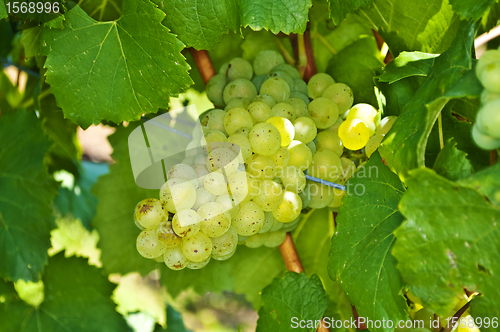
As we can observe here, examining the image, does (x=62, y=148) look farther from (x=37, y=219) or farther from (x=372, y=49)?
(x=372, y=49)

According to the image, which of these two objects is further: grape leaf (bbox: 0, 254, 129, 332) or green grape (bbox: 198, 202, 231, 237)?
grape leaf (bbox: 0, 254, 129, 332)

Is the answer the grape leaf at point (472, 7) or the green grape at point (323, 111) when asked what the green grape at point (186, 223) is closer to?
the green grape at point (323, 111)

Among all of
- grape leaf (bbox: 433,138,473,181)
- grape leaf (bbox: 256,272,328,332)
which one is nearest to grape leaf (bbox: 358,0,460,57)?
grape leaf (bbox: 433,138,473,181)

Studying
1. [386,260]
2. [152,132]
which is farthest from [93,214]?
[386,260]

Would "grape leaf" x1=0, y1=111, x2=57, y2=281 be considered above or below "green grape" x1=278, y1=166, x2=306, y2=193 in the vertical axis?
below

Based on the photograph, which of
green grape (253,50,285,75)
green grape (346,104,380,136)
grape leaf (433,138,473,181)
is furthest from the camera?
green grape (253,50,285,75)

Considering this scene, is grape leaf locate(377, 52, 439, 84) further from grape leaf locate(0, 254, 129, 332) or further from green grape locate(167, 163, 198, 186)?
Answer: grape leaf locate(0, 254, 129, 332)
